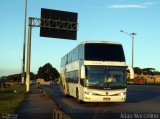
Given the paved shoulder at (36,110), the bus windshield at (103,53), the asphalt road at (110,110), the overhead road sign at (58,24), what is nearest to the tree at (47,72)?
the overhead road sign at (58,24)

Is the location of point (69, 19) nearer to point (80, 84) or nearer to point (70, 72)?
point (70, 72)

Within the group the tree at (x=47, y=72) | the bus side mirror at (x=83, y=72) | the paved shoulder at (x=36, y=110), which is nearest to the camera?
the paved shoulder at (x=36, y=110)

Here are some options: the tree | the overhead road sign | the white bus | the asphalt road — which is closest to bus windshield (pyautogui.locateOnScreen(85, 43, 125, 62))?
the white bus

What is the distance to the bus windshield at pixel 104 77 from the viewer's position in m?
25.2

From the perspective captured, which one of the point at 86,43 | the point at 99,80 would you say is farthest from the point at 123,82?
the point at 86,43

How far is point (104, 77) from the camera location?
25.3 meters

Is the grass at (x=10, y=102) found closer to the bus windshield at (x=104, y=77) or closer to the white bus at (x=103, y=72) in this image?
the white bus at (x=103, y=72)

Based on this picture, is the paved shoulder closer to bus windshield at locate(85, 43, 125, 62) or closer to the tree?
bus windshield at locate(85, 43, 125, 62)

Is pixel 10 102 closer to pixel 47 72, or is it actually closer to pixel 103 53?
pixel 103 53

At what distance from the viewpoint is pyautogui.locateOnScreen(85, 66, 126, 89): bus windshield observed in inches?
993

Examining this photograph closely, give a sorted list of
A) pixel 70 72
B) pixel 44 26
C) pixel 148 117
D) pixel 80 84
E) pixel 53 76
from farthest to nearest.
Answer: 1. pixel 53 76
2. pixel 44 26
3. pixel 70 72
4. pixel 80 84
5. pixel 148 117

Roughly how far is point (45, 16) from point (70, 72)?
13.2m

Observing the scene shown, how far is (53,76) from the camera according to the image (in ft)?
623

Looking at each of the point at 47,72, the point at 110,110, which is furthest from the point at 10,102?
the point at 47,72
